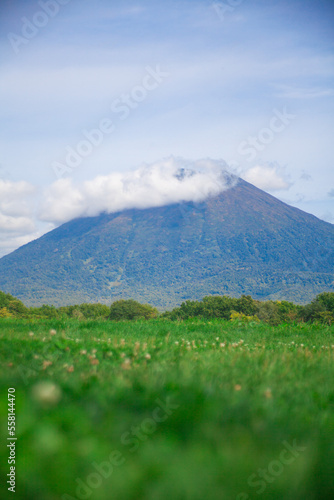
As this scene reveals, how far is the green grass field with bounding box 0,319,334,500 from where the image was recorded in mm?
1624

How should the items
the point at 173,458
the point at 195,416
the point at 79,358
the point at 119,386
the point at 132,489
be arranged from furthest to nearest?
the point at 79,358 < the point at 119,386 < the point at 195,416 < the point at 173,458 < the point at 132,489

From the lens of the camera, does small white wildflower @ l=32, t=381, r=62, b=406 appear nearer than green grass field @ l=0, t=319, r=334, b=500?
No

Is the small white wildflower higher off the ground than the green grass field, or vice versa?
the small white wildflower

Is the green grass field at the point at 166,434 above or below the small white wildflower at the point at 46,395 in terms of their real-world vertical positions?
below

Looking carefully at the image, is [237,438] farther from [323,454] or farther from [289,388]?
[289,388]

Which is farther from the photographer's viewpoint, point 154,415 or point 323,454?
point 154,415

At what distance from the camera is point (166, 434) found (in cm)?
221

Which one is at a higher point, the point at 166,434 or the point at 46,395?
the point at 46,395

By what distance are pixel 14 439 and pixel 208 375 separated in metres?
2.36

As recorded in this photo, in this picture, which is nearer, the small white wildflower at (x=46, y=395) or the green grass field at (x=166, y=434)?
the green grass field at (x=166, y=434)

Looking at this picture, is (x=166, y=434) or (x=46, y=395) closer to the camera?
(x=166, y=434)

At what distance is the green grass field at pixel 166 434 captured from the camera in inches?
63.9

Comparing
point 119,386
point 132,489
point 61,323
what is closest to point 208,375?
point 119,386

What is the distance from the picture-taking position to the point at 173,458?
181 centimetres
